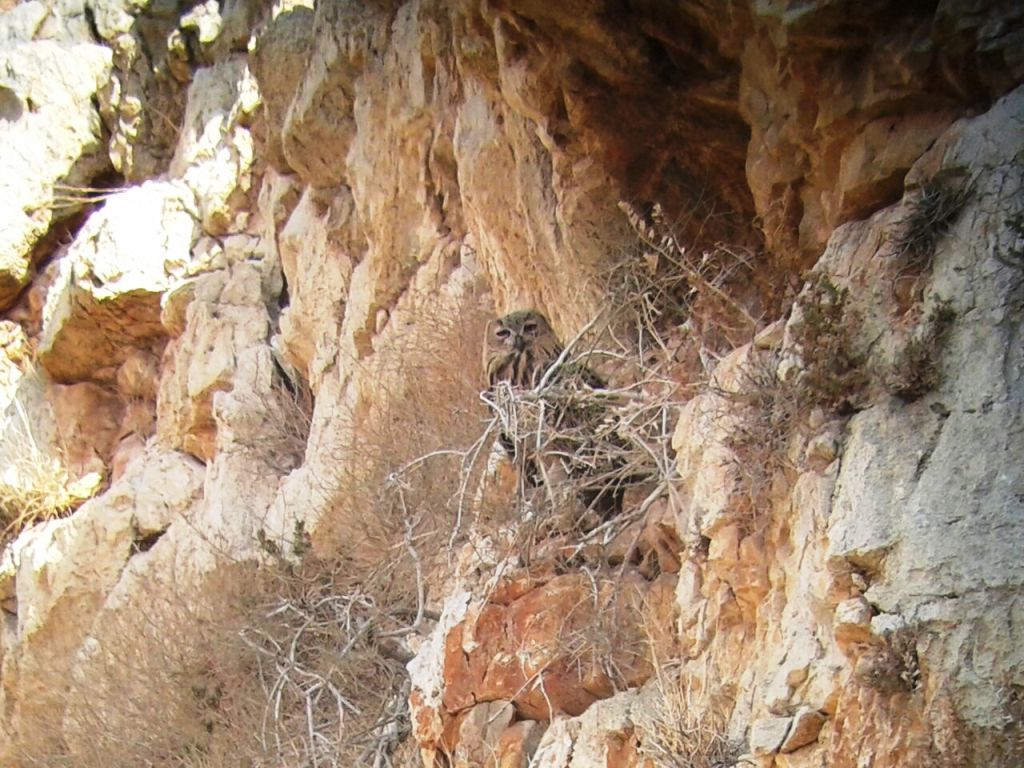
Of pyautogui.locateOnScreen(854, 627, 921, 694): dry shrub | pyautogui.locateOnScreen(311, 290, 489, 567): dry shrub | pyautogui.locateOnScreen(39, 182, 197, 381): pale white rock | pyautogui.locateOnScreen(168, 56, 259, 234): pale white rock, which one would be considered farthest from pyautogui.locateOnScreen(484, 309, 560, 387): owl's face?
pyautogui.locateOnScreen(39, 182, 197, 381): pale white rock

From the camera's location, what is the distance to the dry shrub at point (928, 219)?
2.66 metres

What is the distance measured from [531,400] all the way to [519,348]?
516mm

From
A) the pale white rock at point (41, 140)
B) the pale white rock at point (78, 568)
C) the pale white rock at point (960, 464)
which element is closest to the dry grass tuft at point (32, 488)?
the pale white rock at point (78, 568)

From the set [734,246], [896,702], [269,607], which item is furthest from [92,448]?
[896,702]

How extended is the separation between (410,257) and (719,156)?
95.8 inches

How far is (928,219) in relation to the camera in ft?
8.87

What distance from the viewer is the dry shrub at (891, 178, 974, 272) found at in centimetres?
266

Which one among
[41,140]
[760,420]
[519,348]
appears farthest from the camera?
[41,140]

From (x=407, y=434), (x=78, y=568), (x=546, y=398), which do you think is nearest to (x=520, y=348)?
(x=546, y=398)

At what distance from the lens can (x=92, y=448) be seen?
8.27 metres

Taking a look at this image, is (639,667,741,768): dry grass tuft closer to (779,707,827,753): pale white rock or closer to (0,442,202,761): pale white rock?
(779,707,827,753): pale white rock

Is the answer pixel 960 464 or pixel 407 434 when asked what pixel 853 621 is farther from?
pixel 407 434

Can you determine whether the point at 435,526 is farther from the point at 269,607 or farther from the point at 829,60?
the point at 829,60

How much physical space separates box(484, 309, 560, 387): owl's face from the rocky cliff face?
138mm
